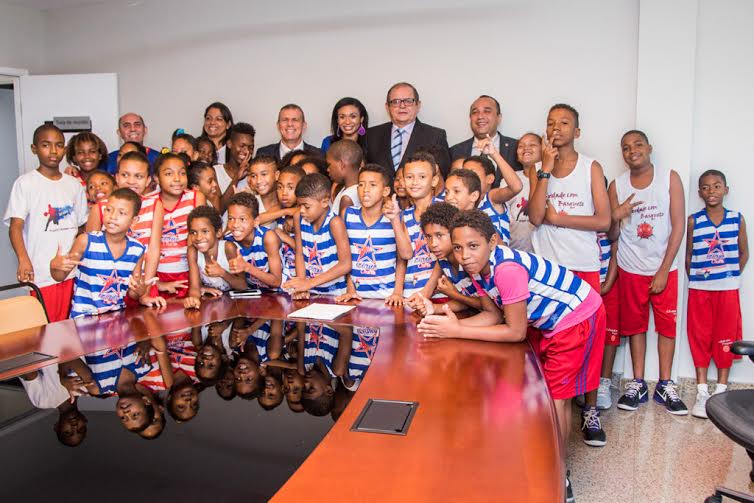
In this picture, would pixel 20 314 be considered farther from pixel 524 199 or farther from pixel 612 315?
pixel 612 315

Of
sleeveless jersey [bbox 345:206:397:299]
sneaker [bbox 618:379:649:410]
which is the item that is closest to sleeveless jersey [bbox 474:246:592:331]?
sleeveless jersey [bbox 345:206:397:299]

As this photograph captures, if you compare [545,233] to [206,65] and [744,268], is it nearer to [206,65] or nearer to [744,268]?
[744,268]

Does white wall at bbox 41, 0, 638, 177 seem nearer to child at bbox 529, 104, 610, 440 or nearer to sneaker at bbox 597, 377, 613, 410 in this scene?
child at bbox 529, 104, 610, 440

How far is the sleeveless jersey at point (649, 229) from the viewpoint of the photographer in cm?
374

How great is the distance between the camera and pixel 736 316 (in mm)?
3736

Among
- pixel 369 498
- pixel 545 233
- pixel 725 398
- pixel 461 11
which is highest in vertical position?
pixel 461 11

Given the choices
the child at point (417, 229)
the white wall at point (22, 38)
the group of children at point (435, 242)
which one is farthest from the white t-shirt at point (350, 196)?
the white wall at point (22, 38)

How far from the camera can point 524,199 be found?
398cm

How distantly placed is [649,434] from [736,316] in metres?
1.14

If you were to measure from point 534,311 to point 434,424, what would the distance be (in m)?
1.00

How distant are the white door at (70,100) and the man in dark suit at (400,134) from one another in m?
2.84

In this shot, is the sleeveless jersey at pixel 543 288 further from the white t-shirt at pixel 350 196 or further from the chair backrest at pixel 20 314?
the chair backrest at pixel 20 314

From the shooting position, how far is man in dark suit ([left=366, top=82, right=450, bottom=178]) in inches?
160

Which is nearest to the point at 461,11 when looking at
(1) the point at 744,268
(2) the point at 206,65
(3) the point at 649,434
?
(2) the point at 206,65
